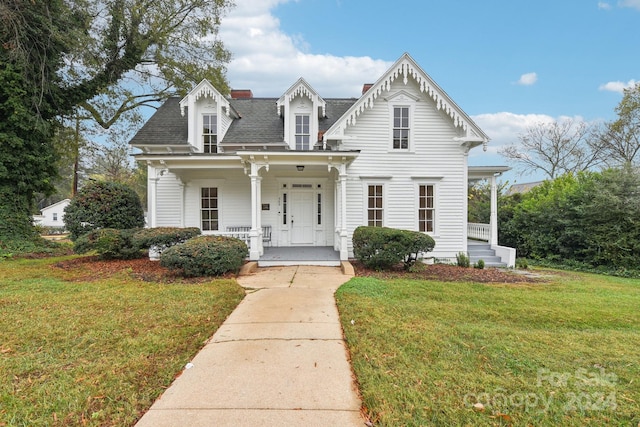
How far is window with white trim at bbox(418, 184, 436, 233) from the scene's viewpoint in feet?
37.0

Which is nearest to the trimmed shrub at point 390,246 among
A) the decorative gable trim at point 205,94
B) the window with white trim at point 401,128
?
the window with white trim at point 401,128

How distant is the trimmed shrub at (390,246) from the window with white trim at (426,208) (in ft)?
9.65

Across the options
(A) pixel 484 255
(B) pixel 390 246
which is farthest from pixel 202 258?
(A) pixel 484 255

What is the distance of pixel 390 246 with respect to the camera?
8.26 m

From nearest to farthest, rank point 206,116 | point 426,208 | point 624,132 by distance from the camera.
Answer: point 426,208, point 206,116, point 624,132

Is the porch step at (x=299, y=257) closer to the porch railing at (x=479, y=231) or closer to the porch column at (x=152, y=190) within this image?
the porch column at (x=152, y=190)

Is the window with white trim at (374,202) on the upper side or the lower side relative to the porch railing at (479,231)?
upper

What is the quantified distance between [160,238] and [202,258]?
2.21m

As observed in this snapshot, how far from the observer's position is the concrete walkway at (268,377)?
8.16 ft

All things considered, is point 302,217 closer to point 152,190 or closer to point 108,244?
point 152,190

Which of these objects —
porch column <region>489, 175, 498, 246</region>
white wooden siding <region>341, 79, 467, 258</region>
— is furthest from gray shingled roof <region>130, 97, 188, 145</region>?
porch column <region>489, 175, 498, 246</region>

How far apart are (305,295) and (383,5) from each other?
14028 mm

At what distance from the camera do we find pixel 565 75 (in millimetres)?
19812

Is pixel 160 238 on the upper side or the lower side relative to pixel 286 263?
upper
